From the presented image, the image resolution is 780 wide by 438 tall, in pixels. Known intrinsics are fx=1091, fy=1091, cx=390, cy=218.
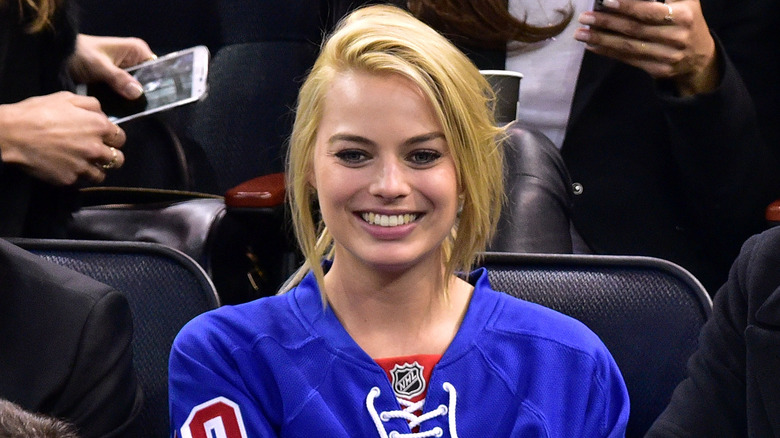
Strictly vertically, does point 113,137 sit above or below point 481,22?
below

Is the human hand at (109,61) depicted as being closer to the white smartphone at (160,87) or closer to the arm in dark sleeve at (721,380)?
the white smartphone at (160,87)

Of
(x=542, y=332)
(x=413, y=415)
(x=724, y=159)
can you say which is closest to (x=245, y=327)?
(x=413, y=415)

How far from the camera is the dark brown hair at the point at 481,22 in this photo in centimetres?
164

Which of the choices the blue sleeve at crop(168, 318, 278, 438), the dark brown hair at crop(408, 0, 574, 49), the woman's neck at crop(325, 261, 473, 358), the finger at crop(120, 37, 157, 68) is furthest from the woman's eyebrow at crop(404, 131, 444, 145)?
the finger at crop(120, 37, 157, 68)

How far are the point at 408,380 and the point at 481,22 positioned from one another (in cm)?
81

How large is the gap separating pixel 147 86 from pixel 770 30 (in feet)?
3.00

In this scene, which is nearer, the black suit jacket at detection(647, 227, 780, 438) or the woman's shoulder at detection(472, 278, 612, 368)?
the black suit jacket at detection(647, 227, 780, 438)

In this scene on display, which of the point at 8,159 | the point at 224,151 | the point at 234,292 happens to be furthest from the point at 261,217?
the point at 224,151

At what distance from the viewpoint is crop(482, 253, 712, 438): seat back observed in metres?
1.07

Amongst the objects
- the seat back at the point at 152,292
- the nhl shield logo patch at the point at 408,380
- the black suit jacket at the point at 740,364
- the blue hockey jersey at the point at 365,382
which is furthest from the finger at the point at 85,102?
the black suit jacket at the point at 740,364

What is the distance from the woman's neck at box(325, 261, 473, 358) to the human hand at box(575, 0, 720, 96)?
1.61 feet

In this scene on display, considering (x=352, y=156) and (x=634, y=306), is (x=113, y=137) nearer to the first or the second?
(x=352, y=156)

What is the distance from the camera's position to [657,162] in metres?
1.63

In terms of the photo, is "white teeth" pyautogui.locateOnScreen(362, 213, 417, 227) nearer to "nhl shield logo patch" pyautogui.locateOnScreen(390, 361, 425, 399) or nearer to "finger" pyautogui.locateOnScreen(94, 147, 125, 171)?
"nhl shield logo patch" pyautogui.locateOnScreen(390, 361, 425, 399)
